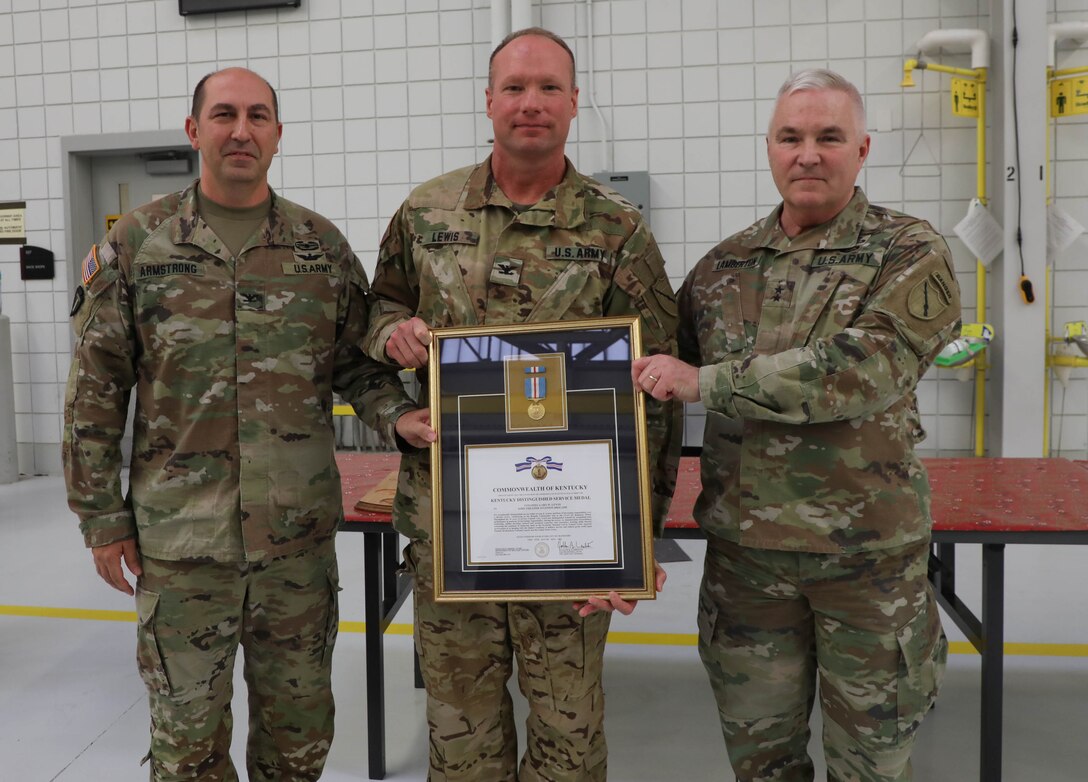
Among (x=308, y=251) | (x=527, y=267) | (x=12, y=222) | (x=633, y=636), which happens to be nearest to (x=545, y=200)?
(x=527, y=267)

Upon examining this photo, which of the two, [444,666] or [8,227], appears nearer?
[444,666]

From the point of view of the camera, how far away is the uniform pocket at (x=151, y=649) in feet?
5.68

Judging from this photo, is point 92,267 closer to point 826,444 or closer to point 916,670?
point 826,444

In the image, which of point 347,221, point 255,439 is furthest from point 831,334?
point 347,221

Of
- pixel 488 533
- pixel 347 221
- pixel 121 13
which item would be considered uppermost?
pixel 121 13

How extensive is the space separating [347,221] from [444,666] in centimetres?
445

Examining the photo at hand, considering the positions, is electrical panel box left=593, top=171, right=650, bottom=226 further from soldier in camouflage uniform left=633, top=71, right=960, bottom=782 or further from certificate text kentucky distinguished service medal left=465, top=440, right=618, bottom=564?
certificate text kentucky distinguished service medal left=465, top=440, right=618, bottom=564

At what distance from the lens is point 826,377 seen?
1.51 m

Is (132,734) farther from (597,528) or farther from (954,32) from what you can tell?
(954,32)

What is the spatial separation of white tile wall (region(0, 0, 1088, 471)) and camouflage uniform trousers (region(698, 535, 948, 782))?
3.73 m

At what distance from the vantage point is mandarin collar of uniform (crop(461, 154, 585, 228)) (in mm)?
1678

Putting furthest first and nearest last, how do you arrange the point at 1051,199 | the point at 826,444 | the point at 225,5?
the point at 225,5 < the point at 1051,199 < the point at 826,444

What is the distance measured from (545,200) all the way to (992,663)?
163cm

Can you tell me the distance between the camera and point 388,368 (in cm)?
190
